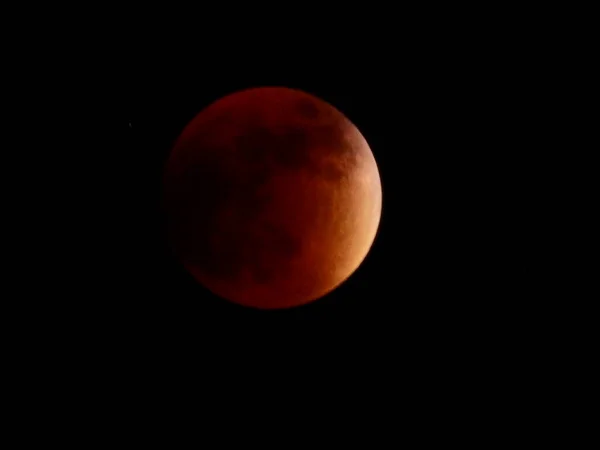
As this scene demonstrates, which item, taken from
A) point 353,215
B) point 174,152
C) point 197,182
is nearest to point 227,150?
point 197,182

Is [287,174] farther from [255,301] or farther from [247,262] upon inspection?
[255,301]

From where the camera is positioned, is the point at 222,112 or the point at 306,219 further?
the point at 222,112

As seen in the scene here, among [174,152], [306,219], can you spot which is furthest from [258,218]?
[174,152]

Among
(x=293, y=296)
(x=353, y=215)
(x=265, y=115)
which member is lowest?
(x=293, y=296)

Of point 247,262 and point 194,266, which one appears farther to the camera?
point 194,266

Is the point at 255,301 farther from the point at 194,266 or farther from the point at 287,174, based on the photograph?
the point at 287,174

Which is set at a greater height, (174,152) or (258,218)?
(174,152)
